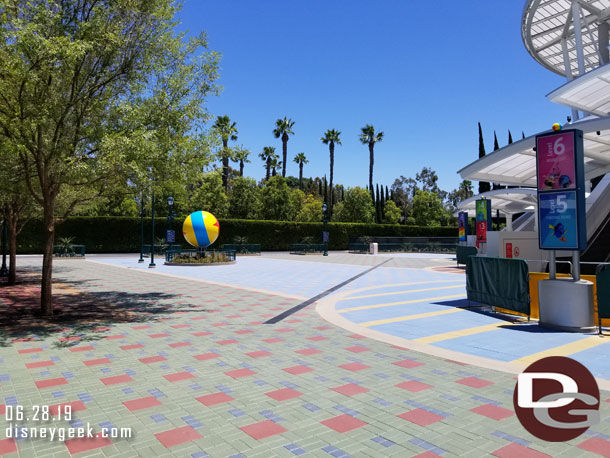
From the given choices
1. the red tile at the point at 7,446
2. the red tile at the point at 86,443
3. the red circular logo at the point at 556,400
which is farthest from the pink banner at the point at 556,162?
the red tile at the point at 7,446

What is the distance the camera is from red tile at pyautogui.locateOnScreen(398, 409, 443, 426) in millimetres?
4269

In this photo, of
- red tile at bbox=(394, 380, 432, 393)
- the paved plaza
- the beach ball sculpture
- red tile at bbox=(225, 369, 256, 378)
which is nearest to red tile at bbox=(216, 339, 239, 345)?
the paved plaza

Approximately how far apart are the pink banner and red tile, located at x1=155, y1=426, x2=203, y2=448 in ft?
26.9

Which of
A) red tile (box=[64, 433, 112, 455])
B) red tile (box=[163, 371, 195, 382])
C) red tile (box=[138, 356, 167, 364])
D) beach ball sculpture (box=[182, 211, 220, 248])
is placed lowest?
red tile (box=[163, 371, 195, 382])

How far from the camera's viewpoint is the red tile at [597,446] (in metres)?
3.62

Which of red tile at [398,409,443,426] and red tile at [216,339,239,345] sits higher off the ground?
red tile at [216,339,239,345]

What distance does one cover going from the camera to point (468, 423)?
4230 millimetres

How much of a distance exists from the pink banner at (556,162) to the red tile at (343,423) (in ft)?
22.5

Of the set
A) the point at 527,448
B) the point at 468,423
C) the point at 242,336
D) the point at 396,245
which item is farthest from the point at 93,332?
the point at 396,245

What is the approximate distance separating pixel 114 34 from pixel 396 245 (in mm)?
40649

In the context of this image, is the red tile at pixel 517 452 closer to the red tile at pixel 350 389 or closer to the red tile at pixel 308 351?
the red tile at pixel 350 389

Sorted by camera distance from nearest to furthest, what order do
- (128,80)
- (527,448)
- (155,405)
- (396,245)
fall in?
(527,448) → (155,405) → (128,80) → (396,245)

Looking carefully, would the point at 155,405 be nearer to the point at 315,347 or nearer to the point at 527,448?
the point at 315,347

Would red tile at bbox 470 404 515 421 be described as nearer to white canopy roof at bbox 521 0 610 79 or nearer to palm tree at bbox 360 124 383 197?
white canopy roof at bbox 521 0 610 79
